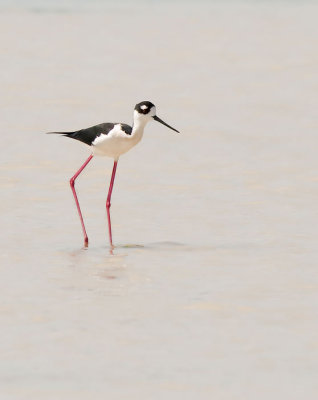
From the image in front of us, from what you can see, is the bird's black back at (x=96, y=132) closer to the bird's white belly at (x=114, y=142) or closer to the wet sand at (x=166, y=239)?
the bird's white belly at (x=114, y=142)

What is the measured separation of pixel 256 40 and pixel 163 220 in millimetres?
20329

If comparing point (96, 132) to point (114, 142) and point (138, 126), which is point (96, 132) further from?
point (138, 126)

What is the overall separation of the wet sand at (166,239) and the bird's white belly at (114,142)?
0.72m

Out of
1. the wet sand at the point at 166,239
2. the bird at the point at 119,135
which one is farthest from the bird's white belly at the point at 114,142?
the wet sand at the point at 166,239

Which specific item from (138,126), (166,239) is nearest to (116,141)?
(138,126)

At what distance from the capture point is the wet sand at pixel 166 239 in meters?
7.43

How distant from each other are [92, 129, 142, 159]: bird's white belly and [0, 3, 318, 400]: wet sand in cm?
72

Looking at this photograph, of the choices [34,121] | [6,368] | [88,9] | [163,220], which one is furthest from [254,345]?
[88,9]

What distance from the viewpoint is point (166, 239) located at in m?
11.3

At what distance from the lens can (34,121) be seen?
18.3m

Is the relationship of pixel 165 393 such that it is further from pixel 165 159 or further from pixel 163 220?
pixel 165 159

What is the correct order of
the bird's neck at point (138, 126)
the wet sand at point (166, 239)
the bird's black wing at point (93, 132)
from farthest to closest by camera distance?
the bird's black wing at point (93, 132) < the bird's neck at point (138, 126) < the wet sand at point (166, 239)

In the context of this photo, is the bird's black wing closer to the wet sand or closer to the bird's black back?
the bird's black back

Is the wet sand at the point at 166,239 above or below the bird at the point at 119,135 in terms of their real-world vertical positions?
below
